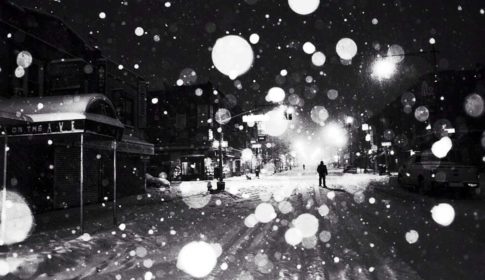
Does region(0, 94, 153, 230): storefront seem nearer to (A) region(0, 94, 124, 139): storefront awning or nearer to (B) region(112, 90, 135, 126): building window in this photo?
(A) region(0, 94, 124, 139): storefront awning

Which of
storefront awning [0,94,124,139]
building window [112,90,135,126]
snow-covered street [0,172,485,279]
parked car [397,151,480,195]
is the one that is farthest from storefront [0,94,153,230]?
parked car [397,151,480,195]

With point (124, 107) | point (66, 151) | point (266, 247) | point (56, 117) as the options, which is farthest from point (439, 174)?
point (124, 107)

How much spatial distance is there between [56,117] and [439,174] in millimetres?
15247

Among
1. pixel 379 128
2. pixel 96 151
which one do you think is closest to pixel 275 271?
pixel 96 151

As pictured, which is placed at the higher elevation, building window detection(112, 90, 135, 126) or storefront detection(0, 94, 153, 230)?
building window detection(112, 90, 135, 126)

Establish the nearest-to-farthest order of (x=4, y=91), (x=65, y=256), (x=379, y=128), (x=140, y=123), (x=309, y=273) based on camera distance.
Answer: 1. (x=309, y=273)
2. (x=65, y=256)
3. (x=4, y=91)
4. (x=140, y=123)
5. (x=379, y=128)

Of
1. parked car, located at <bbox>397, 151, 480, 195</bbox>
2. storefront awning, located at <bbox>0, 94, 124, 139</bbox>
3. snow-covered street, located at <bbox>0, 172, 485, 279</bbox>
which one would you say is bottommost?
snow-covered street, located at <bbox>0, 172, 485, 279</bbox>

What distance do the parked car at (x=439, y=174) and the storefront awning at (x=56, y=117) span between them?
45.7 feet

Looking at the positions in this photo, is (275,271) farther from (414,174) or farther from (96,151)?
(414,174)

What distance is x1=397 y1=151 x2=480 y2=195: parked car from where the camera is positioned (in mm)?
15945

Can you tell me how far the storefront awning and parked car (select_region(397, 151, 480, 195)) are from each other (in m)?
13.9

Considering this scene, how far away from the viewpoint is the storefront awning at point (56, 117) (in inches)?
372

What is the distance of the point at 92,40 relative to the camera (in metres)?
Result: 20.5

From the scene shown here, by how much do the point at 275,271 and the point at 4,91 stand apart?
12.0 metres
